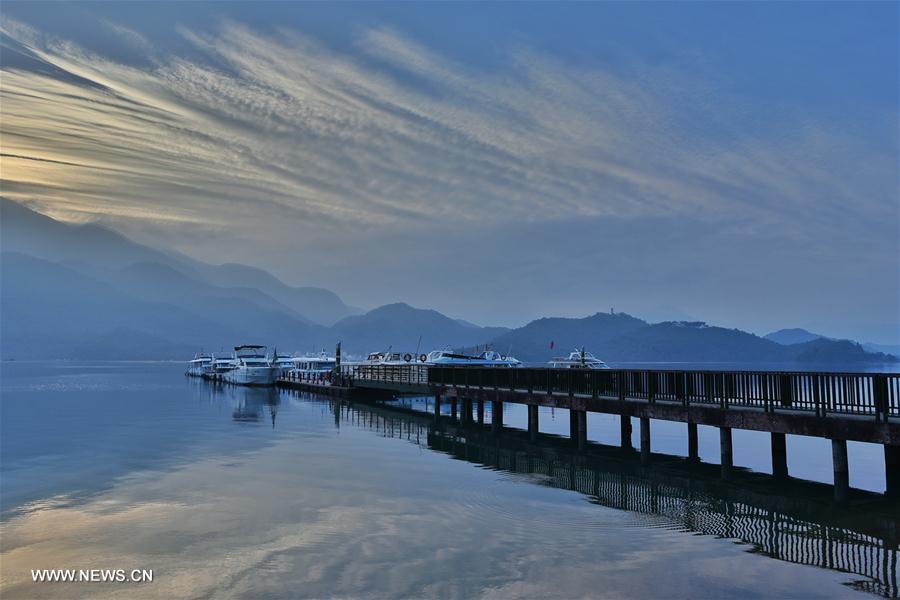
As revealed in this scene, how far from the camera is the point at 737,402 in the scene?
90.5 feet

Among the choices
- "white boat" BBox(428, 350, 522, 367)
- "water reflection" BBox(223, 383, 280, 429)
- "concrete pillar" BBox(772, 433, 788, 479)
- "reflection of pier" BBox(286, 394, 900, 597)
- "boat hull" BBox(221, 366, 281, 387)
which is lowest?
"reflection of pier" BBox(286, 394, 900, 597)

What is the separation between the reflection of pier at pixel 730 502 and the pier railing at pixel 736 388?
3.15m

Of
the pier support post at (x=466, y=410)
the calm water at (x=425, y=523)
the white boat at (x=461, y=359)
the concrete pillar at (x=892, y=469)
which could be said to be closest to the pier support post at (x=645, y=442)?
the calm water at (x=425, y=523)

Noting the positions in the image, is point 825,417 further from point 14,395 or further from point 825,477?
point 14,395

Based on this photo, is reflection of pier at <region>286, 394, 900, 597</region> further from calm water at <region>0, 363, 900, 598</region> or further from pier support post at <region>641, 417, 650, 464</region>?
pier support post at <region>641, 417, 650, 464</region>

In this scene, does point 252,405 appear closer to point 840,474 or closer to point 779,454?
point 779,454

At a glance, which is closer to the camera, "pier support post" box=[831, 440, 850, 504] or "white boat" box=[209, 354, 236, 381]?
"pier support post" box=[831, 440, 850, 504]

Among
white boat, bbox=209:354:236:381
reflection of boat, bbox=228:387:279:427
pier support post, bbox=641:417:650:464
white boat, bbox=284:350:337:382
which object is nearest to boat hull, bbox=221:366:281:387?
white boat, bbox=284:350:337:382

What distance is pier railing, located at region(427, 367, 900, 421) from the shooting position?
23.0 m

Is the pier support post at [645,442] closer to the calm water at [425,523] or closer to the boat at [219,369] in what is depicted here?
the calm water at [425,523]

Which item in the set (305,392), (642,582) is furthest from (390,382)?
(642,582)

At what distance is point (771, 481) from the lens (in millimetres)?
28359

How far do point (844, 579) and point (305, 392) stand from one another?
80.9m

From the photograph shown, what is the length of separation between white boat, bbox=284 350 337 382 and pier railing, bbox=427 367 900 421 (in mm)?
56813
